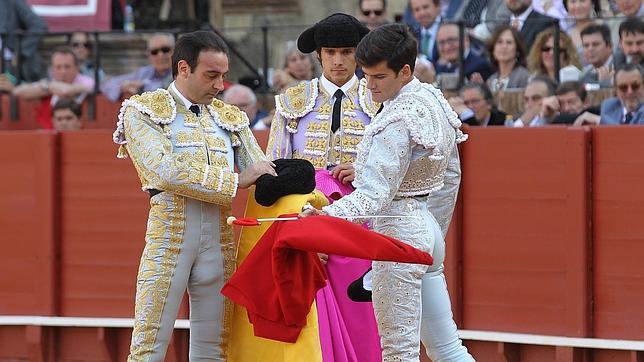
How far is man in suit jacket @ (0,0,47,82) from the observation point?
422 inches

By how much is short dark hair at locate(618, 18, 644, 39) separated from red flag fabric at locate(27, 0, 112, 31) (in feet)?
13.5

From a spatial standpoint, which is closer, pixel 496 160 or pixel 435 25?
pixel 496 160

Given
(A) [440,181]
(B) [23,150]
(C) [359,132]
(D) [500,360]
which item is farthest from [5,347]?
(A) [440,181]

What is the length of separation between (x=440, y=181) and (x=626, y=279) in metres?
2.34

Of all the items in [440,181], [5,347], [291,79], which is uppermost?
[291,79]

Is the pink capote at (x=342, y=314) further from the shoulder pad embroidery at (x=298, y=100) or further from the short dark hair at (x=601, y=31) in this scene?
the short dark hair at (x=601, y=31)

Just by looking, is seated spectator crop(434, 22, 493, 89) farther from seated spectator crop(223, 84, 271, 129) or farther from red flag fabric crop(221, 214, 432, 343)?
red flag fabric crop(221, 214, 432, 343)

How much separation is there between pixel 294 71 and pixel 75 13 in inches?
88.4

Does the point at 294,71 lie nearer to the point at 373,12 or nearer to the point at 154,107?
the point at 373,12

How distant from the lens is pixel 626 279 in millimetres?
7469

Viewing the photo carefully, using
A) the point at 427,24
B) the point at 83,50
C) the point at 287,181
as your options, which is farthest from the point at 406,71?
the point at 83,50

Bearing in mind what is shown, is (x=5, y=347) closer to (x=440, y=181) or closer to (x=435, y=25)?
(x=435, y=25)

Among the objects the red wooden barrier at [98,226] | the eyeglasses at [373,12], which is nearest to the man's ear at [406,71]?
the red wooden barrier at [98,226]

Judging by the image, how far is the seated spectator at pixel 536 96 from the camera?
838 centimetres
